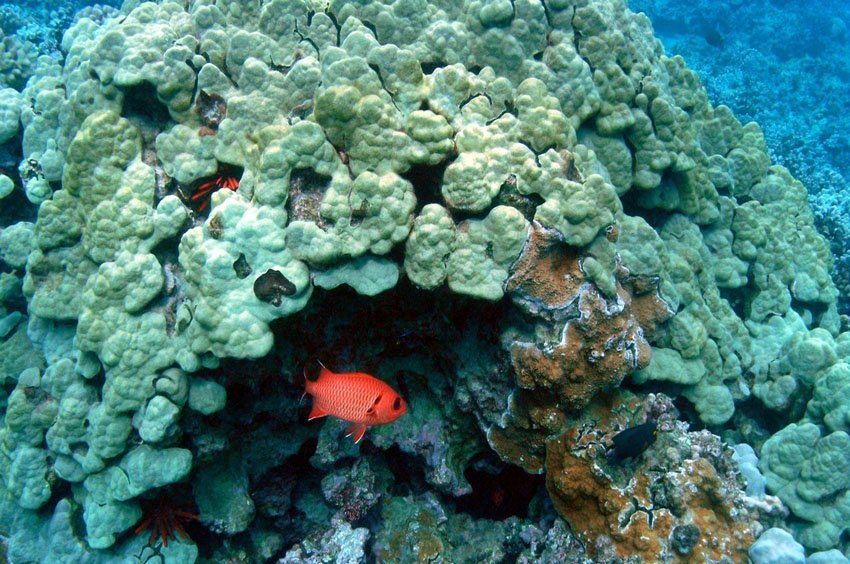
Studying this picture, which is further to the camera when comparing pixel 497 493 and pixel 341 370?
pixel 497 493

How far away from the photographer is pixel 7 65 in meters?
6.65

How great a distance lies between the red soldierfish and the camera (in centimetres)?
269

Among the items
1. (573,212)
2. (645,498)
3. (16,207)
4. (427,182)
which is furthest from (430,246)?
(16,207)

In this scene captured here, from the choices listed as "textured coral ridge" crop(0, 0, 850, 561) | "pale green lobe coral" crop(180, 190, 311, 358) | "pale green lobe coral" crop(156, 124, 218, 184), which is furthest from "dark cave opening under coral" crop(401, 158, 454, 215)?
"pale green lobe coral" crop(156, 124, 218, 184)

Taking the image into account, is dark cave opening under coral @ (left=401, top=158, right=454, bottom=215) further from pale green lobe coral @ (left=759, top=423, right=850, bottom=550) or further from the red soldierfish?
pale green lobe coral @ (left=759, top=423, right=850, bottom=550)

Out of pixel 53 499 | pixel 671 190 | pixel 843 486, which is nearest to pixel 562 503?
pixel 843 486

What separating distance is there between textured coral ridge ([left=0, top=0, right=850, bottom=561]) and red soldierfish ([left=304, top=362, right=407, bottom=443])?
469 mm

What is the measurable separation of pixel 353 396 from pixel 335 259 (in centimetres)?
81

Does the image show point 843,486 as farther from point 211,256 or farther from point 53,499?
point 53,499

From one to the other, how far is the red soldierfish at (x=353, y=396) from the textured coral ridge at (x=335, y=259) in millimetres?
469

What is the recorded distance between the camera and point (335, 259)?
2.96 m

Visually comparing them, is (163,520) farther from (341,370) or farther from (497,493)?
(497,493)

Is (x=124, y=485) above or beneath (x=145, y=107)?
beneath

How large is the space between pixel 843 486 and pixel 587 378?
2.54m
